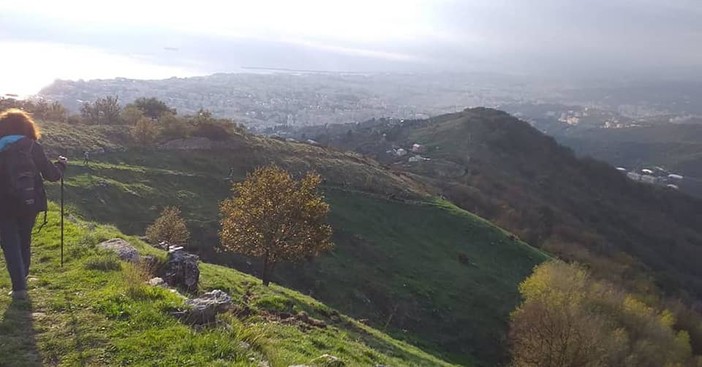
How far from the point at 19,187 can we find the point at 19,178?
140 millimetres

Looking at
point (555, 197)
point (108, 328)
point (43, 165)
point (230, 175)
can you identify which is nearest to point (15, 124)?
point (43, 165)

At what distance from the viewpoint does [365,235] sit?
44344 mm

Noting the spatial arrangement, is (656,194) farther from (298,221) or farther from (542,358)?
(298,221)

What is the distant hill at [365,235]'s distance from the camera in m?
33.0

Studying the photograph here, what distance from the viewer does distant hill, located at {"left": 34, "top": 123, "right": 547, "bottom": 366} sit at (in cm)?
3300

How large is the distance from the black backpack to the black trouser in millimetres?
325

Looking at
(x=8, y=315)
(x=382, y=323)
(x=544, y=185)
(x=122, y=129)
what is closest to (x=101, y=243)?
(x=8, y=315)

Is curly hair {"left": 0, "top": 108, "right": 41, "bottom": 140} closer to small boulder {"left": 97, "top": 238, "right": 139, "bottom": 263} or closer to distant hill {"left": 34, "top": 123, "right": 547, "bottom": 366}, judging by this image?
small boulder {"left": 97, "top": 238, "right": 139, "bottom": 263}

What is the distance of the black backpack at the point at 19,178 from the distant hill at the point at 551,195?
6212 centimetres

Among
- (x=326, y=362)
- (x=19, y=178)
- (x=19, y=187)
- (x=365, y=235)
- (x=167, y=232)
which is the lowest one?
(x=365, y=235)

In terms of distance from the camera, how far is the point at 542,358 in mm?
26625

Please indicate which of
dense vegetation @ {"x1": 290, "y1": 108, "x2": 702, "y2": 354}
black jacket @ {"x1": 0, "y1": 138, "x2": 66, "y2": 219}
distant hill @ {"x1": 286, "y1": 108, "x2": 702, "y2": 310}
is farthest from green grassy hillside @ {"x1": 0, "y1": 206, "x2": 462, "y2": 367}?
distant hill @ {"x1": 286, "y1": 108, "x2": 702, "y2": 310}

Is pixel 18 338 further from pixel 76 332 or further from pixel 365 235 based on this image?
pixel 365 235

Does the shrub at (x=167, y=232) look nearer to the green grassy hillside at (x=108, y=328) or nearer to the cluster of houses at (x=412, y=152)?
the green grassy hillside at (x=108, y=328)
